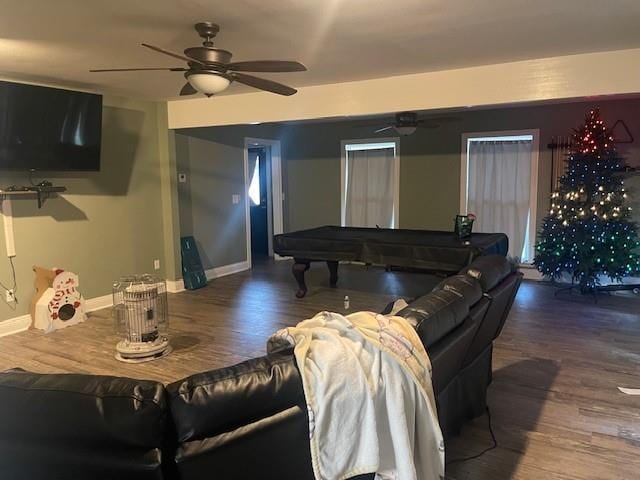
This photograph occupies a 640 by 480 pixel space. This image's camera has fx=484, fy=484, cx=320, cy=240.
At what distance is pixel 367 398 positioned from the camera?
1.56 meters

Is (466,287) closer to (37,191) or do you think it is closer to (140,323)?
(140,323)

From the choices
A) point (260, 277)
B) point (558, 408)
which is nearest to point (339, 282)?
point (260, 277)

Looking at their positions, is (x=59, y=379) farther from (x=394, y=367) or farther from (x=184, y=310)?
(x=184, y=310)

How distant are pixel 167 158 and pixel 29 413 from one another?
499 cm

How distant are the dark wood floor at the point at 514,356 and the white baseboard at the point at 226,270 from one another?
0.27 metres

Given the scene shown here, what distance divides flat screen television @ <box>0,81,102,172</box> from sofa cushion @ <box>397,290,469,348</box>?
3863 mm

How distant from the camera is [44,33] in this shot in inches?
122

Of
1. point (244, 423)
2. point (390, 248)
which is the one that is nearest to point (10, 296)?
point (390, 248)

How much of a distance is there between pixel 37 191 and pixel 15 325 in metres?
1.29

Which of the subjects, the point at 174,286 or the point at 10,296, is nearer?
the point at 10,296

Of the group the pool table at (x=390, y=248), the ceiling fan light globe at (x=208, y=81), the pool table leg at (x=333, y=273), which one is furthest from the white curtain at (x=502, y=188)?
the ceiling fan light globe at (x=208, y=81)

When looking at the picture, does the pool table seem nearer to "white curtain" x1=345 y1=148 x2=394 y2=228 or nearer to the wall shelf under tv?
"white curtain" x1=345 y1=148 x2=394 y2=228


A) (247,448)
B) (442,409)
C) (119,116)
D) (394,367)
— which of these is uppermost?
(119,116)

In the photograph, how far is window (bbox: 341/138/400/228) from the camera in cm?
752
